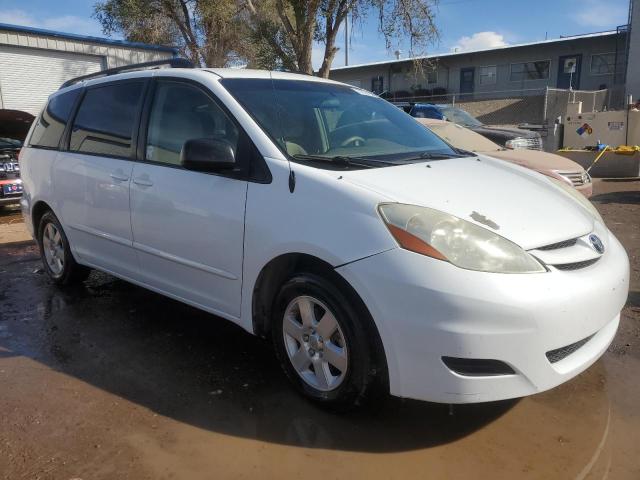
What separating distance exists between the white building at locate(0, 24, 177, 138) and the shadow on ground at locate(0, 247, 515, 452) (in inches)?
421

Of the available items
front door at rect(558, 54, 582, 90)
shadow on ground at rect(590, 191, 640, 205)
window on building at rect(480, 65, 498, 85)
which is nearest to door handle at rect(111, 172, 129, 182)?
shadow on ground at rect(590, 191, 640, 205)

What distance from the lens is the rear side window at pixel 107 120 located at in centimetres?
395

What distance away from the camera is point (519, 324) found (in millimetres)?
2316

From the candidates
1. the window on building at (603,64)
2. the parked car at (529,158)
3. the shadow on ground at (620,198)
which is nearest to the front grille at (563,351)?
the parked car at (529,158)

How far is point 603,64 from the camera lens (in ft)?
93.6

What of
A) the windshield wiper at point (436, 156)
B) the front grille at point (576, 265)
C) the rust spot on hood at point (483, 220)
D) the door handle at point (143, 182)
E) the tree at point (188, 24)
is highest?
the tree at point (188, 24)

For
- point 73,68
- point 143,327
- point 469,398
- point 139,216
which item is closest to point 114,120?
point 139,216

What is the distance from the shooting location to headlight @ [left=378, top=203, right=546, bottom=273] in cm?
239

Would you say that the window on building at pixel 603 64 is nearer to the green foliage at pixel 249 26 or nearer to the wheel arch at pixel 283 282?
the green foliage at pixel 249 26

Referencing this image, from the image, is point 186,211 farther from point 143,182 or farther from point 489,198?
point 489,198

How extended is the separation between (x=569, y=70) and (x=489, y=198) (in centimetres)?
3020

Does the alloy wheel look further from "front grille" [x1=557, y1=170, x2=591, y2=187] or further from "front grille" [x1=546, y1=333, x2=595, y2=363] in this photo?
"front grille" [x1=557, y1=170, x2=591, y2=187]

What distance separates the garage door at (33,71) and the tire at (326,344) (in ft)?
47.1

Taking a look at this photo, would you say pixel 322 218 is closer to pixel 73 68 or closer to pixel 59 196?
pixel 59 196
